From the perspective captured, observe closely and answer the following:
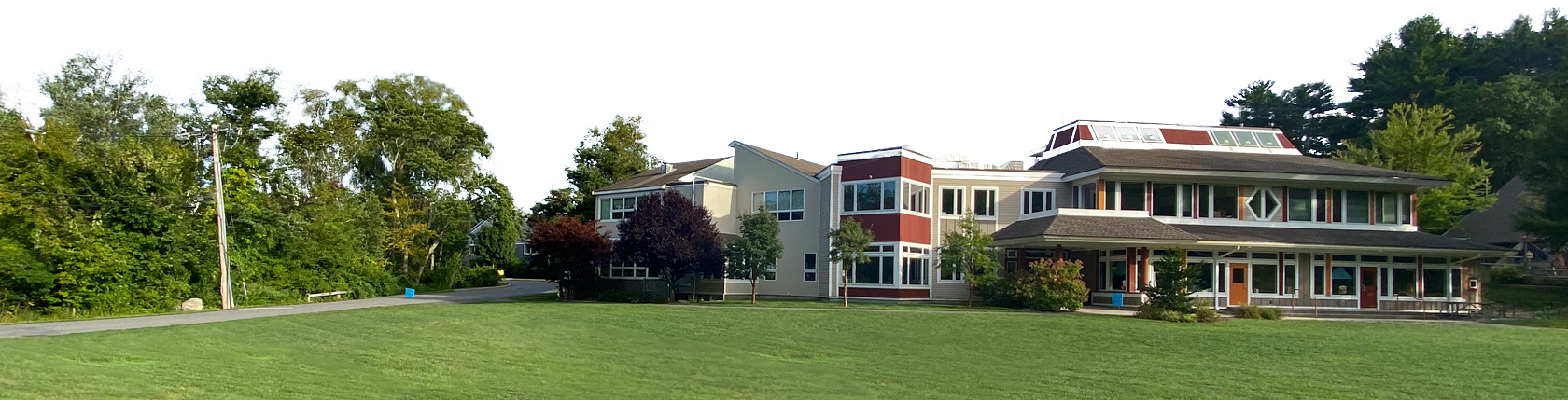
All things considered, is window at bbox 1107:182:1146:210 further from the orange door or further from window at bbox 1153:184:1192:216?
the orange door

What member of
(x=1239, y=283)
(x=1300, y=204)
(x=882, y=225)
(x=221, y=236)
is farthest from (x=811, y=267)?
(x=221, y=236)

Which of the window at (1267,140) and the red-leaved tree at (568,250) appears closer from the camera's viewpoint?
the red-leaved tree at (568,250)

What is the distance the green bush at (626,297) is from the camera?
34562mm

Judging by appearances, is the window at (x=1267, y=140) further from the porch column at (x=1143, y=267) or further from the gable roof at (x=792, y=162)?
the gable roof at (x=792, y=162)

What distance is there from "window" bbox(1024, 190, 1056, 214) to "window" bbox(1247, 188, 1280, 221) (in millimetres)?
6504

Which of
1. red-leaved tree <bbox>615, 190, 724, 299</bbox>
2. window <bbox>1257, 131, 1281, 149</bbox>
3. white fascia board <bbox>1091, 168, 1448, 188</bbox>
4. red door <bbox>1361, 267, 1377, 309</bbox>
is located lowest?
red door <bbox>1361, 267, 1377, 309</bbox>

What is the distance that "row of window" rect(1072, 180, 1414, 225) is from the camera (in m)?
33.4

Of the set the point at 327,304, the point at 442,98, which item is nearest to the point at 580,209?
the point at 442,98

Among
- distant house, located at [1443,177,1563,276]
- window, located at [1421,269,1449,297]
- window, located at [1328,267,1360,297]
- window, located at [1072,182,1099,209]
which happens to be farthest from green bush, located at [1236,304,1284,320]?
distant house, located at [1443,177,1563,276]

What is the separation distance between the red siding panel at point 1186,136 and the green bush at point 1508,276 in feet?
46.7

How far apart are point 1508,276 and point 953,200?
24630 mm

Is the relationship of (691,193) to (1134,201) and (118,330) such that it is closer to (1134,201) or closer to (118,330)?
(1134,201)

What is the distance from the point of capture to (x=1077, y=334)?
20703 mm

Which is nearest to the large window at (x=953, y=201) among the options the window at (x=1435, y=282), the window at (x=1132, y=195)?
the window at (x=1132, y=195)
